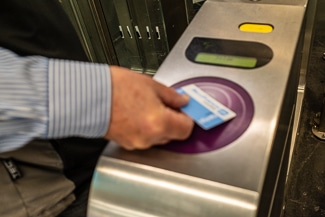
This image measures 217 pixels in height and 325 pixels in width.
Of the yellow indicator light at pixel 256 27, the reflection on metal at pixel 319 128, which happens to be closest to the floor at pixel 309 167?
the reflection on metal at pixel 319 128

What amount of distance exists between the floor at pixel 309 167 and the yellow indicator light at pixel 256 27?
1.65ft

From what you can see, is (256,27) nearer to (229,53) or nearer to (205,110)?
(229,53)

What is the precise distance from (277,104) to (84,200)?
0.45 m

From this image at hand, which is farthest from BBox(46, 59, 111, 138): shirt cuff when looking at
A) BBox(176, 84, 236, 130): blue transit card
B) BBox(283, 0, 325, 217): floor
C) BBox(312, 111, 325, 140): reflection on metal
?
BBox(312, 111, 325, 140): reflection on metal

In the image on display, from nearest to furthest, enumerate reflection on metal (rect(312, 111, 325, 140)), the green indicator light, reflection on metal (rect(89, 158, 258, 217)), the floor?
reflection on metal (rect(89, 158, 258, 217))
the green indicator light
the floor
reflection on metal (rect(312, 111, 325, 140))

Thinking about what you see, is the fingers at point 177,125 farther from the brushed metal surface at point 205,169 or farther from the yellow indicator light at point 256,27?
the yellow indicator light at point 256,27

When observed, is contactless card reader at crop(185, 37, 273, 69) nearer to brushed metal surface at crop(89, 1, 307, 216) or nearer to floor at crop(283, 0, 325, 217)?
brushed metal surface at crop(89, 1, 307, 216)

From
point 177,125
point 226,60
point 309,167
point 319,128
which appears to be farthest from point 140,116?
point 319,128

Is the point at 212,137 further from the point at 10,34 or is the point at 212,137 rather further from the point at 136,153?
the point at 10,34

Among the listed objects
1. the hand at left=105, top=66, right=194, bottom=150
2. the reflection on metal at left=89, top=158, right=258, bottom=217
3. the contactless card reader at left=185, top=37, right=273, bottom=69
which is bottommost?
the reflection on metal at left=89, top=158, right=258, bottom=217

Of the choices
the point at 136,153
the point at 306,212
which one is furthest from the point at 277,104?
the point at 306,212

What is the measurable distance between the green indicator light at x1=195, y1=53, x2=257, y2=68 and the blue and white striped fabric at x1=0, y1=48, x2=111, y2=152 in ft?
0.63

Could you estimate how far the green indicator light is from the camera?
53cm

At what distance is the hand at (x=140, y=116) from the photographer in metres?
0.41
